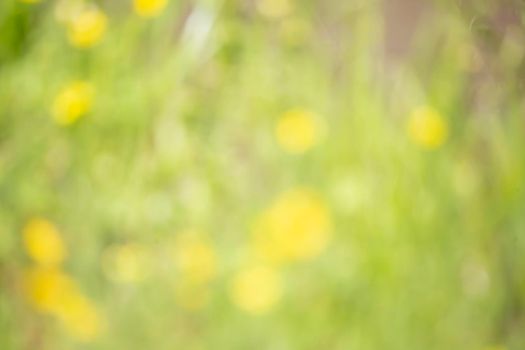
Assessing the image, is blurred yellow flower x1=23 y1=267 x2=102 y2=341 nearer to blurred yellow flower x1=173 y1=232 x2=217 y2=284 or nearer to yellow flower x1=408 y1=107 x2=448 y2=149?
blurred yellow flower x1=173 y1=232 x2=217 y2=284

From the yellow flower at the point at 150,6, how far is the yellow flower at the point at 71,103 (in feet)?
0.33

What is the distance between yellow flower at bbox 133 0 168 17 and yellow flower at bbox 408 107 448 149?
11.3 inches

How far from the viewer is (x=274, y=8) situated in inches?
34.7

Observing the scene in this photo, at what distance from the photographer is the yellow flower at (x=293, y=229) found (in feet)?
2.60

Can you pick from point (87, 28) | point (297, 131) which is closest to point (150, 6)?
point (87, 28)

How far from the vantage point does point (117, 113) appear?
0.84 m

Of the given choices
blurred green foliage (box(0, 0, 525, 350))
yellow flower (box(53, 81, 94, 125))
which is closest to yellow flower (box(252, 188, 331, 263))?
blurred green foliage (box(0, 0, 525, 350))

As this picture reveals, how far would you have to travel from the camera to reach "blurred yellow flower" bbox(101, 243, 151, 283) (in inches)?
31.3

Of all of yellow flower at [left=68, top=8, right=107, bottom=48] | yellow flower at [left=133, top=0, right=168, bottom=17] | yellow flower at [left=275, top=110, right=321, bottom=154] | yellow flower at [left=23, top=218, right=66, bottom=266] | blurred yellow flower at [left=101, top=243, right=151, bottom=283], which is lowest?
blurred yellow flower at [left=101, top=243, right=151, bottom=283]

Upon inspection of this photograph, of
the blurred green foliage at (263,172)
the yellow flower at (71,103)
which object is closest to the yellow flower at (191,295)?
the blurred green foliage at (263,172)

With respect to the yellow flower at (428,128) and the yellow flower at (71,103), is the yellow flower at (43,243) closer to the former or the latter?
the yellow flower at (71,103)

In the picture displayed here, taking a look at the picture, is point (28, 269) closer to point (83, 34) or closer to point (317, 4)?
point (83, 34)

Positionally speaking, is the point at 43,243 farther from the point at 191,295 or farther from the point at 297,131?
the point at 297,131

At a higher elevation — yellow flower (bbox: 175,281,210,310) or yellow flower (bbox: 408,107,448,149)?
yellow flower (bbox: 408,107,448,149)
